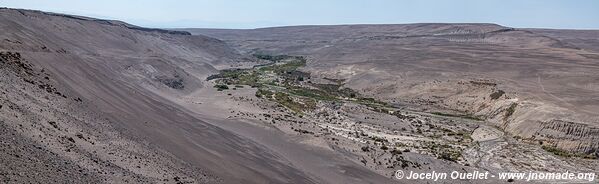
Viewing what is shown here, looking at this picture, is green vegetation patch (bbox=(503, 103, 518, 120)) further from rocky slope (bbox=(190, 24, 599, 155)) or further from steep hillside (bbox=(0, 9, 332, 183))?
steep hillside (bbox=(0, 9, 332, 183))

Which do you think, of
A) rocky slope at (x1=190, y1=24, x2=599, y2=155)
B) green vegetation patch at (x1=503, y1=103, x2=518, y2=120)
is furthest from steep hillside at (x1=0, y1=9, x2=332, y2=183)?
green vegetation patch at (x1=503, y1=103, x2=518, y2=120)

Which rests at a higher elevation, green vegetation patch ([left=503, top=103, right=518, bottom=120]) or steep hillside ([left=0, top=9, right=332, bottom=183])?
steep hillside ([left=0, top=9, right=332, bottom=183])

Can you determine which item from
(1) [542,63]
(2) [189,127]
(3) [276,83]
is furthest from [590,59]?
(2) [189,127]

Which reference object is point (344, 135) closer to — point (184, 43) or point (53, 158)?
point (53, 158)

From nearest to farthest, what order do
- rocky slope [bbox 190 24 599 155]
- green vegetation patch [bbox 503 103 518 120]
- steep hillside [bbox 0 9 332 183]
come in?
1. steep hillside [bbox 0 9 332 183]
2. rocky slope [bbox 190 24 599 155]
3. green vegetation patch [bbox 503 103 518 120]

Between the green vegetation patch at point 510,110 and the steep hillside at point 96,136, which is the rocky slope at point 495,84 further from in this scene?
the steep hillside at point 96,136

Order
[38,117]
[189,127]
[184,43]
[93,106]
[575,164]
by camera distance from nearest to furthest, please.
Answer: [38,117] → [93,106] → [189,127] → [575,164] → [184,43]

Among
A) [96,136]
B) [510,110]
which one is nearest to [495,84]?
[510,110]

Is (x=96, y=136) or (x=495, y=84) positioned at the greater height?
(x=96, y=136)

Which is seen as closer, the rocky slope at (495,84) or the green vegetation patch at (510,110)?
the rocky slope at (495,84)

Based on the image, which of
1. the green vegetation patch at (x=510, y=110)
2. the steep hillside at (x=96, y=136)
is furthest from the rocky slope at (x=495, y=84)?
the steep hillside at (x=96, y=136)

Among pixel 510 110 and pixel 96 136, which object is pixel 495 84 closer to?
pixel 510 110
